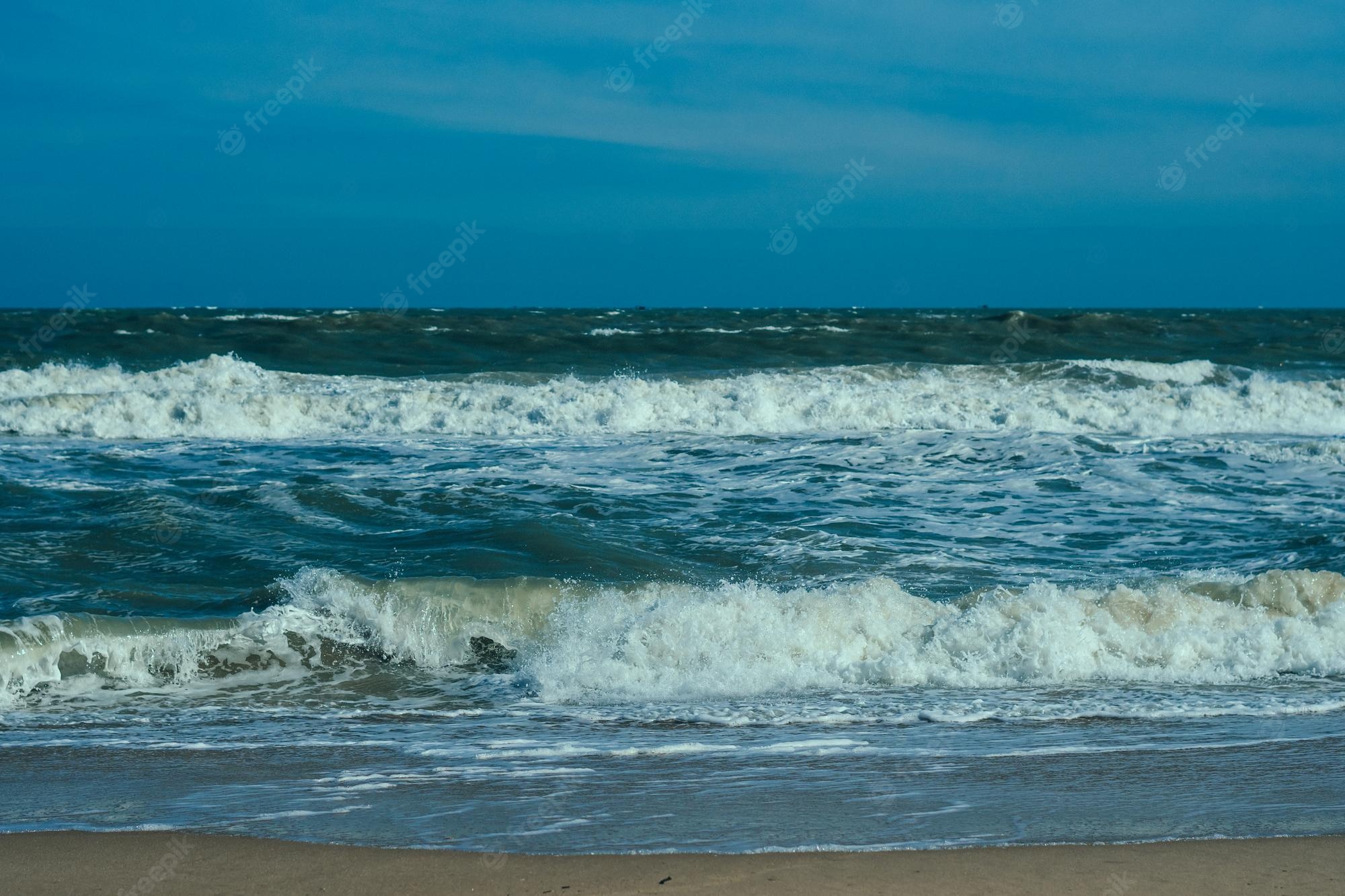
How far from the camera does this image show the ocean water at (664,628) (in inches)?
179

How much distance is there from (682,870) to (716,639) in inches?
128

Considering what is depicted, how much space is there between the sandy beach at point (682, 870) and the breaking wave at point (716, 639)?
8.39 ft

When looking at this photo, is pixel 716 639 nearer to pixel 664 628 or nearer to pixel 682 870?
pixel 664 628

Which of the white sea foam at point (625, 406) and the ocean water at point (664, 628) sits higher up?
the white sea foam at point (625, 406)

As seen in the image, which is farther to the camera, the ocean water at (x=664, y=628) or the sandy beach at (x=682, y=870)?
the ocean water at (x=664, y=628)

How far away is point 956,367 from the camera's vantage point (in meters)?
23.8

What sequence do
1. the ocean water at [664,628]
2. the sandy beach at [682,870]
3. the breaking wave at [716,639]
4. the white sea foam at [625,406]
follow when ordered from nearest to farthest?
the sandy beach at [682,870]
the ocean water at [664,628]
the breaking wave at [716,639]
the white sea foam at [625,406]

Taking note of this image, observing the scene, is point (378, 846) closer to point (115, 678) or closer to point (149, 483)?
point (115, 678)

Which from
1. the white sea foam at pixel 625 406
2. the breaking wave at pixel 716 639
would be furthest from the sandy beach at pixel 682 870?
the white sea foam at pixel 625 406

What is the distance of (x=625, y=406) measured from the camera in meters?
18.4

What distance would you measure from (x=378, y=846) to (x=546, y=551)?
17.4 feet

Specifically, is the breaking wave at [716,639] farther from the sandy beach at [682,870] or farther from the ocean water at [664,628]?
the sandy beach at [682,870]

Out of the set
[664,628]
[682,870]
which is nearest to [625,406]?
[664,628]

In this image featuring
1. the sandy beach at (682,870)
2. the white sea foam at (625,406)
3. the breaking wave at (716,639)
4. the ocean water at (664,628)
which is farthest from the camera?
the white sea foam at (625,406)
